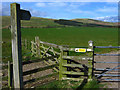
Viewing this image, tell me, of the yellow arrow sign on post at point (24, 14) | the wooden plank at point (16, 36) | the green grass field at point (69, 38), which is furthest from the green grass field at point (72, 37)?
the wooden plank at point (16, 36)

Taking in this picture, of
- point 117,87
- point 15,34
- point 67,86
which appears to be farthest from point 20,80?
point 117,87

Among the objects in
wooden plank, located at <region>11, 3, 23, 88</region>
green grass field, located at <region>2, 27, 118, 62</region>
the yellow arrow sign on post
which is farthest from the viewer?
green grass field, located at <region>2, 27, 118, 62</region>

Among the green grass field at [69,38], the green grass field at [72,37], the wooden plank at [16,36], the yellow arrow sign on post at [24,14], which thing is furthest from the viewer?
the green grass field at [72,37]

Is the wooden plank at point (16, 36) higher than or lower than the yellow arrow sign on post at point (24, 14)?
lower

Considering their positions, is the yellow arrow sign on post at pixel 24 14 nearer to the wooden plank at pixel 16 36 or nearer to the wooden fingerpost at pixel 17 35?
the wooden fingerpost at pixel 17 35

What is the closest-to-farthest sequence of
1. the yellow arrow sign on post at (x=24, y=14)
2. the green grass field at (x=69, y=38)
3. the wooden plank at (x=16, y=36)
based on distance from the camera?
1. the wooden plank at (x=16, y=36)
2. the yellow arrow sign on post at (x=24, y=14)
3. the green grass field at (x=69, y=38)

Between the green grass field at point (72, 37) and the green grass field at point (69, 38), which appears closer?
the green grass field at point (69, 38)

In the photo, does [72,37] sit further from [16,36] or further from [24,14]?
[16,36]

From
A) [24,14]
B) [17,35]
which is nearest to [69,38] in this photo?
[24,14]

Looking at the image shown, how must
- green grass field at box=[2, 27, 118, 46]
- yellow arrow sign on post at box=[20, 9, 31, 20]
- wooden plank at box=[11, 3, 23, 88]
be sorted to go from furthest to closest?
green grass field at box=[2, 27, 118, 46] < yellow arrow sign on post at box=[20, 9, 31, 20] < wooden plank at box=[11, 3, 23, 88]

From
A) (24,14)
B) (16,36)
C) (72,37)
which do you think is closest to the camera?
(16,36)

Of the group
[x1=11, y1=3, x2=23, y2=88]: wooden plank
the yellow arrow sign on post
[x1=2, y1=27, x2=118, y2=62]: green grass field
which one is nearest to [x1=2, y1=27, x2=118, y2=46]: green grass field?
[x1=2, y1=27, x2=118, y2=62]: green grass field

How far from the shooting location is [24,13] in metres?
3.55

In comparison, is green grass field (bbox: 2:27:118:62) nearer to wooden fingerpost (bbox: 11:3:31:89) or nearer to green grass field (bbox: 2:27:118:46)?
green grass field (bbox: 2:27:118:46)
